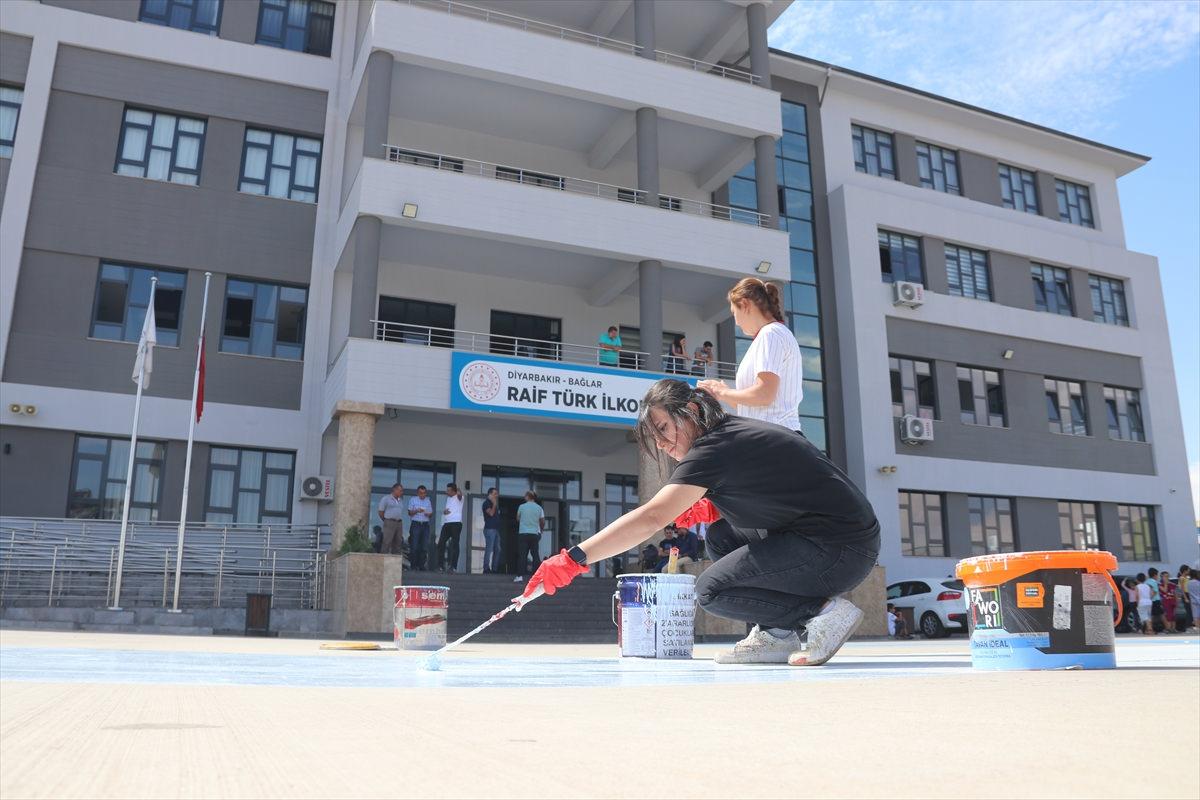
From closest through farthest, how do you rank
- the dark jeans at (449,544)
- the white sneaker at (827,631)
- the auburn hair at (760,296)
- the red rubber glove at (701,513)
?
the red rubber glove at (701,513) → the white sneaker at (827,631) → the auburn hair at (760,296) → the dark jeans at (449,544)

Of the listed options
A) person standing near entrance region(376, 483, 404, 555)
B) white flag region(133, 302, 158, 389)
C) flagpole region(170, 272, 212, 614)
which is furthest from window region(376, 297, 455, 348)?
person standing near entrance region(376, 483, 404, 555)

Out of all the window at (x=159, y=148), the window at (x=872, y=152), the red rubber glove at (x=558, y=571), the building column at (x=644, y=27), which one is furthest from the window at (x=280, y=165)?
the red rubber glove at (x=558, y=571)

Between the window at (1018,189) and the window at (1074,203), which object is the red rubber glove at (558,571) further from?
the window at (1074,203)

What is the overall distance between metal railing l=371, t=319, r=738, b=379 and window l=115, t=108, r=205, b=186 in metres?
5.78

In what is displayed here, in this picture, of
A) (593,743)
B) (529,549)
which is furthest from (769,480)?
(529,549)

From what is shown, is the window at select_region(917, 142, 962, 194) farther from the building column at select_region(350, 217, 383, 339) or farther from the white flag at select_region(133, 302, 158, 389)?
the white flag at select_region(133, 302, 158, 389)

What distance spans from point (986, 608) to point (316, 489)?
1675 cm

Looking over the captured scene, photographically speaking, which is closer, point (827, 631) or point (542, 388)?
point (827, 631)

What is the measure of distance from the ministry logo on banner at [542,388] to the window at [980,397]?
42.0 feet

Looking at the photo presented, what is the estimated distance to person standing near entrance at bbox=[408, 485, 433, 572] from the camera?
17.6 m

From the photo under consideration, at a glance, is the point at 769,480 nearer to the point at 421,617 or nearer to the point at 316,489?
the point at 421,617

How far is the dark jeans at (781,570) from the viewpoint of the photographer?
12.6 feet

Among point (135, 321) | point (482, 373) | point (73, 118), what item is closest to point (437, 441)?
point (482, 373)

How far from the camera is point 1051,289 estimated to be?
29859mm
